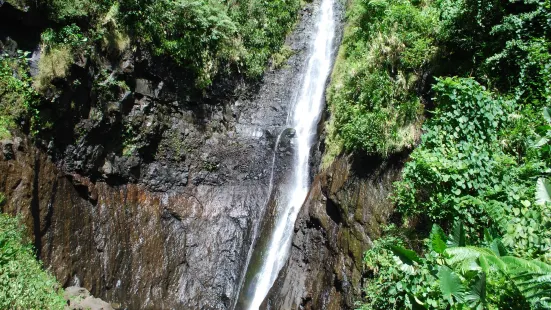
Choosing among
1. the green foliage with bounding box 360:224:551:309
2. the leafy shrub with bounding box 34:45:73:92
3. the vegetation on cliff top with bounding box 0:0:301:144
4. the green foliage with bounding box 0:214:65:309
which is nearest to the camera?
the green foliage with bounding box 360:224:551:309

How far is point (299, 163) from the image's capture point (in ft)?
43.0

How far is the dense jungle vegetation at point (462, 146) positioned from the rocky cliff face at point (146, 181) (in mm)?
5012

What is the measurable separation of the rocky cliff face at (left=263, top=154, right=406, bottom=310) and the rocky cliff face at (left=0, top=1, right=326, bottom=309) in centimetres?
248

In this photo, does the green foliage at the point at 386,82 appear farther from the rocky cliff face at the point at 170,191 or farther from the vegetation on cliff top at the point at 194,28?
the vegetation on cliff top at the point at 194,28

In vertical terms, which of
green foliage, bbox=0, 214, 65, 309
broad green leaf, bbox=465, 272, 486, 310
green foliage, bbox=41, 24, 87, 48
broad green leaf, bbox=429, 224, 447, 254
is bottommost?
green foliage, bbox=0, 214, 65, 309

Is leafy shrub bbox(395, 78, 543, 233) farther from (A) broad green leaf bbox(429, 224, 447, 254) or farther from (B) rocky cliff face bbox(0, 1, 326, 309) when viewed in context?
(B) rocky cliff face bbox(0, 1, 326, 309)

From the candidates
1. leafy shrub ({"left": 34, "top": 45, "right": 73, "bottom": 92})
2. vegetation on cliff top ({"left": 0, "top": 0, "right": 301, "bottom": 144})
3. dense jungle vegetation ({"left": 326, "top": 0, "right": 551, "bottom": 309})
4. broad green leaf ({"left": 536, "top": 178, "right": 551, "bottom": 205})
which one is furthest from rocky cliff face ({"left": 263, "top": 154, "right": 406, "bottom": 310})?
leafy shrub ({"left": 34, "top": 45, "right": 73, "bottom": 92})

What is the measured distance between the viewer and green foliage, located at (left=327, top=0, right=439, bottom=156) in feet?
28.0

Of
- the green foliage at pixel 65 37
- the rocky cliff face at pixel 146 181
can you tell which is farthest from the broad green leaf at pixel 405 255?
the green foliage at pixel 65 37

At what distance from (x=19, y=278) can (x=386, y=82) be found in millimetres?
8963

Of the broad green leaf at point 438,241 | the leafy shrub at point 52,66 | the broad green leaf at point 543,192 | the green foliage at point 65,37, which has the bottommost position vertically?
the broad green leaf at point 438,241

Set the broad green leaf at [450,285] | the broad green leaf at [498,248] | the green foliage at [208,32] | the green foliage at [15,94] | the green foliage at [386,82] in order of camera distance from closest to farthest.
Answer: the broad green leaf at [450,285], the broad green leaf at [498,248], the green foliage at [386,82], the green foliage at [15,94], the green foliage at [208,32]

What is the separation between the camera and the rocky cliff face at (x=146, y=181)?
9695 millimetres

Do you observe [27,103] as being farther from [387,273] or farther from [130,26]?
[387,273]
